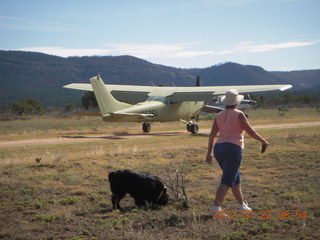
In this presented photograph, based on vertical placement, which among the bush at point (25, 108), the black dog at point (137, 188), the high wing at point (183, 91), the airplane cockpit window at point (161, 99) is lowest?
the bush at point (25, 108)

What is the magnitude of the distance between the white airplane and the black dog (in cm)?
1502

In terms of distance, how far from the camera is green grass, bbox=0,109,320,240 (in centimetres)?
672

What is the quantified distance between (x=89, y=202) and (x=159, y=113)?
17.6 m

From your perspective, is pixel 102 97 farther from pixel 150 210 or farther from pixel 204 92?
pixel 150 210

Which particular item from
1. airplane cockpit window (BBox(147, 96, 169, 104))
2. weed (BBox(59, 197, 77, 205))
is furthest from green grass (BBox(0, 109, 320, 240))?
airplane cockpit window (BBox(147, 96, 169, 104))

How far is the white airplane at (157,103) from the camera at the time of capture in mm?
23344

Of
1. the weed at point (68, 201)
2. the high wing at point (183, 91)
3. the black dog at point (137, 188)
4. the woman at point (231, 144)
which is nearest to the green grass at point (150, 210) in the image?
the weed at point (68, 201)

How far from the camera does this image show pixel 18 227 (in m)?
7.04

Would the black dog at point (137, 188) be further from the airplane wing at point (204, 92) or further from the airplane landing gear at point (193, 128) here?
the airplane landing gear at point (193, 128)
